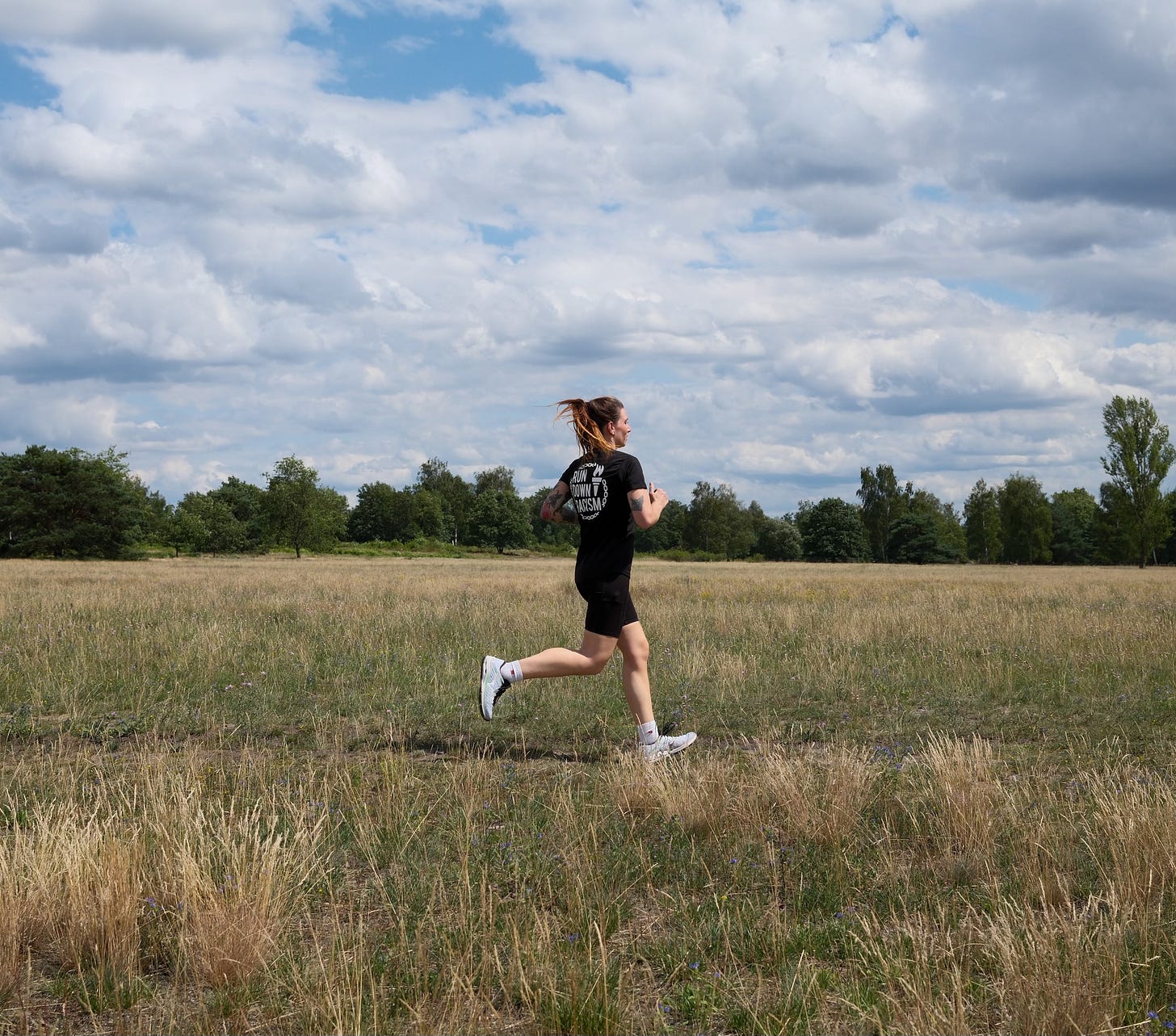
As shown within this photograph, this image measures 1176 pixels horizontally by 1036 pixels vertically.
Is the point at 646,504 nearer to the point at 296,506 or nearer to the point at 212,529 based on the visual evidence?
the point at 296,506

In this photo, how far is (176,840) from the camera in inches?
163

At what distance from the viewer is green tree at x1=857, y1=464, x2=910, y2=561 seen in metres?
105

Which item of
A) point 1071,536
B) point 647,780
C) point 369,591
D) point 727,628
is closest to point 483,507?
point 1071,536

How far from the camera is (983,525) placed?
333 feet

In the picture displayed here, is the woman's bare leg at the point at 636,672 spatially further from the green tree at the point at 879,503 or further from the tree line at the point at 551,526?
the green tree at the point at 879,503

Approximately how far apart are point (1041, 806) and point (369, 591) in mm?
19236

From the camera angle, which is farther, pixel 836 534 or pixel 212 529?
pixel 836 534

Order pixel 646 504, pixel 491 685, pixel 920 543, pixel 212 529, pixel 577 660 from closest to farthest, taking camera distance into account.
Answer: pixel 646 504
pixel 577 660
pixel 491 685
pixel 212 529
pixel 920 543

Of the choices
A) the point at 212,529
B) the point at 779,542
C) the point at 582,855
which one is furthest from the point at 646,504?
the point at 779,542

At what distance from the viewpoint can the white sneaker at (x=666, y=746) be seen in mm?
6363

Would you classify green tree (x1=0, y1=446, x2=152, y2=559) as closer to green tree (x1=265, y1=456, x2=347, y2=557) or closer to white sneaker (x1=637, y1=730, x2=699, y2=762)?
green tree (x1=265, y1=456, x2=347, y2=557)

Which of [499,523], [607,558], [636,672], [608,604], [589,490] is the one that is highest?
[499,523]

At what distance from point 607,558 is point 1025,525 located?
9637 centimetres

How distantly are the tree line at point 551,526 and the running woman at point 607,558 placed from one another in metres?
68.1
